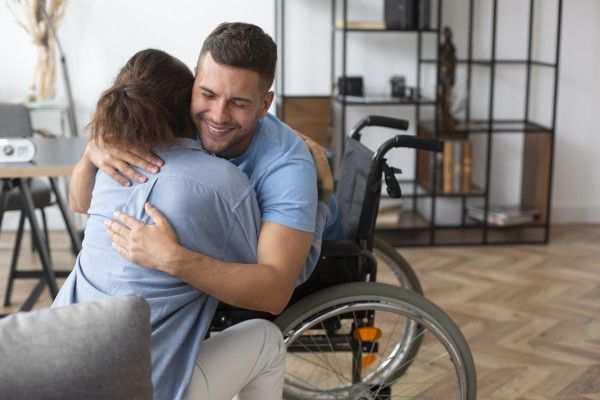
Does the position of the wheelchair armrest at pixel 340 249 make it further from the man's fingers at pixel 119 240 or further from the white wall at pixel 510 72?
the white wall at pixel 510 72

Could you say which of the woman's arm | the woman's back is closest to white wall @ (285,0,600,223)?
the woman's arm

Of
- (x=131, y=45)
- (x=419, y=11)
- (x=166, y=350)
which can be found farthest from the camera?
(x=131, y=45)

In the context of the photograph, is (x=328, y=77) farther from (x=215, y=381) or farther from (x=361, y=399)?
(x=215, y=381)

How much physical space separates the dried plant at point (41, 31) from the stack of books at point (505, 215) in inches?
91.4

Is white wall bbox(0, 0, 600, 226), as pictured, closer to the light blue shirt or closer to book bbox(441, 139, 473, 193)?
book bbox(441, 139, 473, 193)

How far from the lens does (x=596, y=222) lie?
4766 millimetres

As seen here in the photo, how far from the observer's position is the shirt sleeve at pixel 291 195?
5.24 ft

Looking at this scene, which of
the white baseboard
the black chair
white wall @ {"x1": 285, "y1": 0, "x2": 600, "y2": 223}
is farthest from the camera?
the white baseboard

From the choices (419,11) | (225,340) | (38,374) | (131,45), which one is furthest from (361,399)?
(131,45)

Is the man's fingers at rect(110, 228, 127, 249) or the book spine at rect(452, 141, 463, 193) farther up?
the man's fingers at rect(110, 228, 127, 249)

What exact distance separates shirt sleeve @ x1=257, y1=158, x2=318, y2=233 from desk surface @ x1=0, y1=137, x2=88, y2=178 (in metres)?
1.20

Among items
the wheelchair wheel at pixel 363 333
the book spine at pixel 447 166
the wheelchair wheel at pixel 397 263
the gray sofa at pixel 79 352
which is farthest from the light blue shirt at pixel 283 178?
the book spine at pixel 447 166

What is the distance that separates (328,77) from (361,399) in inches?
101

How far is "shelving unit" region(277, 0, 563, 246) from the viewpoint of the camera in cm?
420
